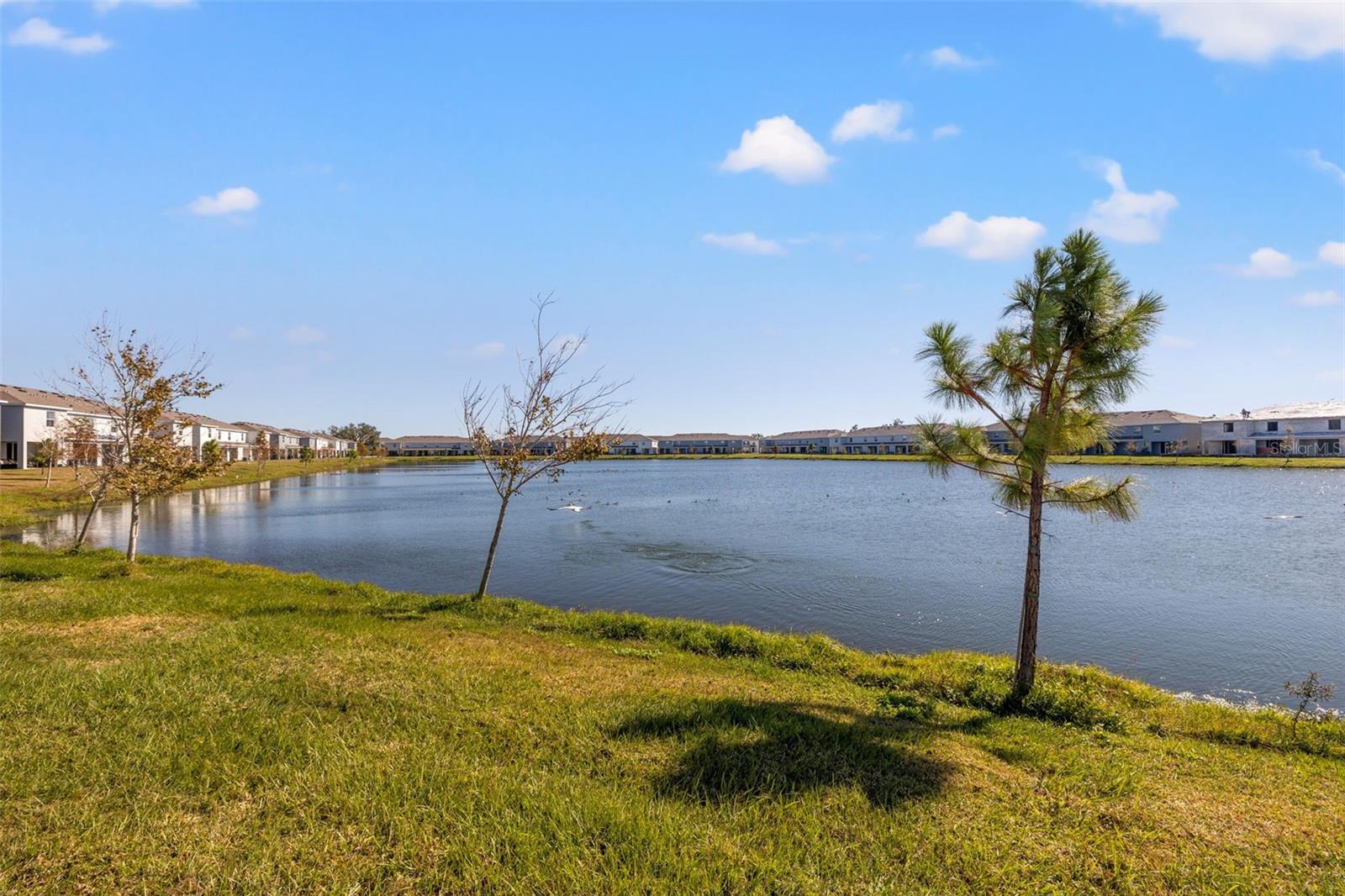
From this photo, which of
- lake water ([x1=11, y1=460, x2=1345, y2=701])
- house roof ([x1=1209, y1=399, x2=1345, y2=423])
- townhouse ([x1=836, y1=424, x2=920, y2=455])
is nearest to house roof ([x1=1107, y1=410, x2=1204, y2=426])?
house roof ([x1=1209, y1=399, x2=1345, y2=423])

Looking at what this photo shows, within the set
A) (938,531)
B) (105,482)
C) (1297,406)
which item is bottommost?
(938,531)

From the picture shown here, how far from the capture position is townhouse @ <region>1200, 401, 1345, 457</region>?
314 feet

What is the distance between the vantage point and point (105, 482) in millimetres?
17578

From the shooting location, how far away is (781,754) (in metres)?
6.05

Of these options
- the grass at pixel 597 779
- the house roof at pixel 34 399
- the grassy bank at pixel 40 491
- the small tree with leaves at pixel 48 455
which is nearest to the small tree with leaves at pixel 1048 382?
the grass at pixel 597 779

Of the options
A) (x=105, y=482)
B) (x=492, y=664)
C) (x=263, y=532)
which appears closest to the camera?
(x=492, y=664)

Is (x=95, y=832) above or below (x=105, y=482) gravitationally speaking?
below

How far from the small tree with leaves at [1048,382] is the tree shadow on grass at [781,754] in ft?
12.5

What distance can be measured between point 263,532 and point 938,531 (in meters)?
32.7

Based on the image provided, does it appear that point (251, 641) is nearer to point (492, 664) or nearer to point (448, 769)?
point (492, 664)

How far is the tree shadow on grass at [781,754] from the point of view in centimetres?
542

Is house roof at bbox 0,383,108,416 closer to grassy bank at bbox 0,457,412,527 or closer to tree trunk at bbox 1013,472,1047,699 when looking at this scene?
grassy bank at bbox 0,457,412,527

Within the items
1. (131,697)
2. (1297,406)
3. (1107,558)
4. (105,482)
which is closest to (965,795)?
(131,697)

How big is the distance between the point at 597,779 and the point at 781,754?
1.75 metres
